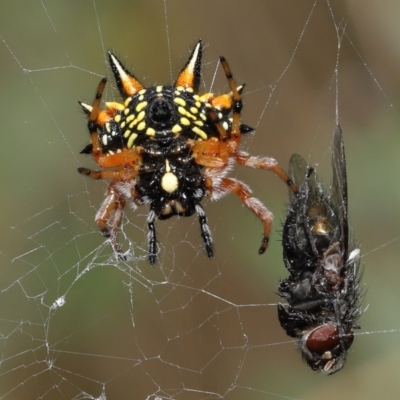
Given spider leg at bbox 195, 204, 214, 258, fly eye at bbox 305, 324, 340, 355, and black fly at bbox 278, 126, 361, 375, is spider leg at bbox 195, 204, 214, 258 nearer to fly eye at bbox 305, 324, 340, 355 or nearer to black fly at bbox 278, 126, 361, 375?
black fly at bbox 278, 126, 361, 375

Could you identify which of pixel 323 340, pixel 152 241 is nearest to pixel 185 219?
pixel 152 241

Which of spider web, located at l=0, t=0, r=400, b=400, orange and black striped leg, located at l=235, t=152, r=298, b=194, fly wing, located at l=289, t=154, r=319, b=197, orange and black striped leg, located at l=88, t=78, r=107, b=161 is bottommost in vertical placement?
spider web, located at l=0, t=0, r=400, b=400

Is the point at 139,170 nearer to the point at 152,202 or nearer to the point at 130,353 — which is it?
the point at 152,202

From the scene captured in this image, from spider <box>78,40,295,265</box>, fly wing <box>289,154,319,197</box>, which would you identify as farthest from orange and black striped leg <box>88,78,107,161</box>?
fly wing <box>289,154,319,197</box>

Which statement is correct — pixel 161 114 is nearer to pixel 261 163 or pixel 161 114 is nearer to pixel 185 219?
pixel 261 163

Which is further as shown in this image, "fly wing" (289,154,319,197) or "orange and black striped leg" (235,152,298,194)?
"orange and black striped leg" (235,152,298,194)
